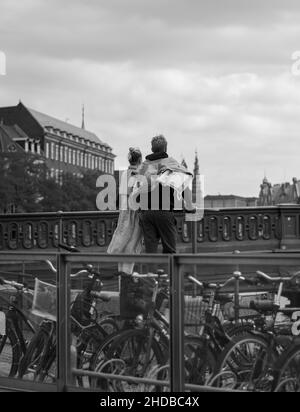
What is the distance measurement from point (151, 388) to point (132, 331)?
0.43 metres

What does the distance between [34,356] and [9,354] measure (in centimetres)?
31

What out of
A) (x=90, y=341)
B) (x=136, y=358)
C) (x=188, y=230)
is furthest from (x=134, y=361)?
(x=188, y=230)

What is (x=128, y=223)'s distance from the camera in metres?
10.2

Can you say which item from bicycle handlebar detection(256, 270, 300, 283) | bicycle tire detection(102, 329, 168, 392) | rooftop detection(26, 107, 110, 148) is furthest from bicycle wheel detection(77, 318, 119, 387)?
rooftop detection(26, 107, 110, 148)

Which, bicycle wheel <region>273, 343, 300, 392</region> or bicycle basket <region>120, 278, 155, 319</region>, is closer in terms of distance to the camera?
bicycle wheel <region>273, 343, 300, 392</region>

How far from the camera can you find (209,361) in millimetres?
6137

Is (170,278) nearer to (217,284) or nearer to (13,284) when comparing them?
(217,284)

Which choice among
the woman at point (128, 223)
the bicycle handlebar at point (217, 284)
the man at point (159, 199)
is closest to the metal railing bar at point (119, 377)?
the bicycle handlebar at point (217, 284)

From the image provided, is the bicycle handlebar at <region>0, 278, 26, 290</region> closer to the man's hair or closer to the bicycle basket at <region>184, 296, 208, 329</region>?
the bicycle basket at <region>184, 296, 208, 329</region>

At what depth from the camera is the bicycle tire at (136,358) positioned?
21.0 ft

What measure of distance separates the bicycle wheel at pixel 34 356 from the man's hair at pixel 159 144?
10.2 ft

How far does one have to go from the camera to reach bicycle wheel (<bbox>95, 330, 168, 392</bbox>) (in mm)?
6414

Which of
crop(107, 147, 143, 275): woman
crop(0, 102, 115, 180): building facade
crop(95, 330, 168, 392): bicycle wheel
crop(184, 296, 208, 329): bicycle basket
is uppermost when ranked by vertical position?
crop(0, 102, 115, 180): building facade

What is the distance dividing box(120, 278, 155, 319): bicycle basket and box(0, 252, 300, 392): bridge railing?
0.12 m
